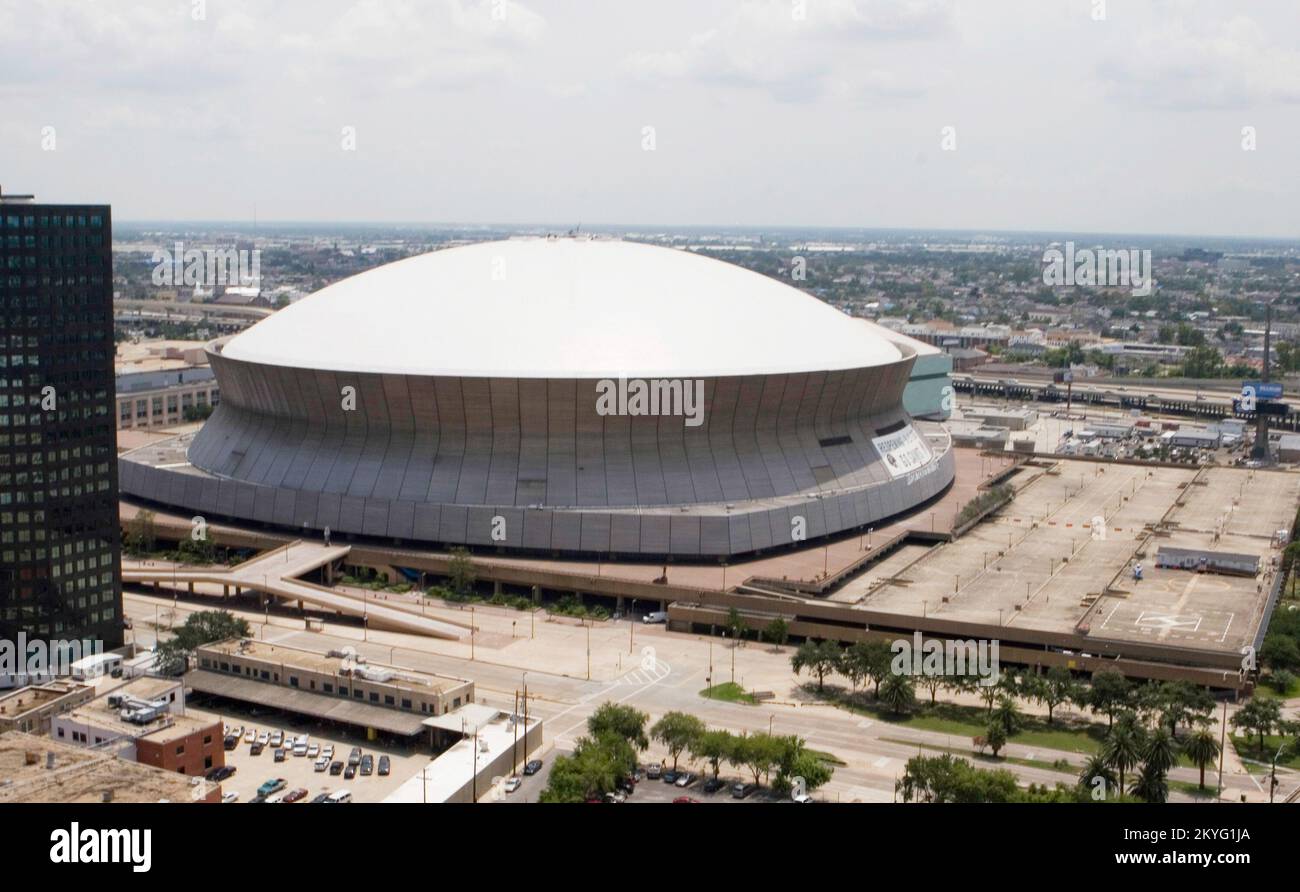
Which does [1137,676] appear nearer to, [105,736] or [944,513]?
[944,513]

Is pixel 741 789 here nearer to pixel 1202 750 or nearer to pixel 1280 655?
pixel 1202 750

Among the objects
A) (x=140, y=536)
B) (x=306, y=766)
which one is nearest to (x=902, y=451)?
(x=140, y=536)

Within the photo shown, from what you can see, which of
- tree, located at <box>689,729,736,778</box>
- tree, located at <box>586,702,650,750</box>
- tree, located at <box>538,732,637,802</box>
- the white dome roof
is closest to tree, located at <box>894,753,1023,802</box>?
tree, located at <box>689,729,736,778</box>

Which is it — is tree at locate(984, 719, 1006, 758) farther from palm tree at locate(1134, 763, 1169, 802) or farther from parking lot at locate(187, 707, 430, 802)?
parking lot at locate(187, 707, 430, 802)
